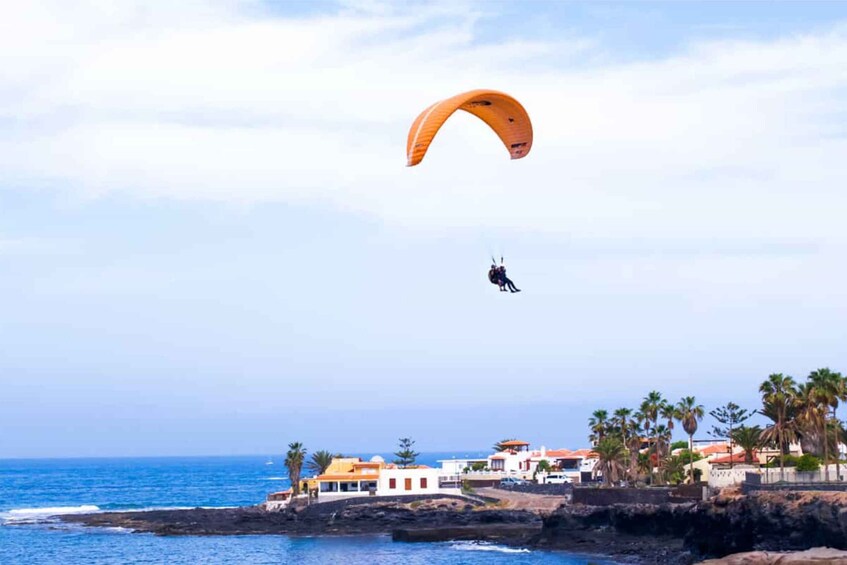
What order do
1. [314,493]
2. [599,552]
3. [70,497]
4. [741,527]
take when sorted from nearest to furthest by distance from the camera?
[741,527]
[599,552]
[314,493]
[70,497]

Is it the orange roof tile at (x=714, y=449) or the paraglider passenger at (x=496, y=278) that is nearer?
the paraglider passenger at (x=496, y=278)

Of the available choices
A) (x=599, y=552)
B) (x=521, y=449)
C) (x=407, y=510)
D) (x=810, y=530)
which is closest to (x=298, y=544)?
(x=407, y=510)

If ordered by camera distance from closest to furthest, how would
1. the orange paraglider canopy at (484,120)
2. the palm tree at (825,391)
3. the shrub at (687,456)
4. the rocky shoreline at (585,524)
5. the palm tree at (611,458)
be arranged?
1. the orange paraglider canopy at (484,120)
2. the rocky shoreline at (585,524)
3. the palm tree at (825,391)
4. the palm tree at (611,458)
5. the shrub at (687,456)

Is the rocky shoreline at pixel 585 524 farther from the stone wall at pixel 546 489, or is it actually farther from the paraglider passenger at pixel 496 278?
the paraglider passenger at pixel 496 278

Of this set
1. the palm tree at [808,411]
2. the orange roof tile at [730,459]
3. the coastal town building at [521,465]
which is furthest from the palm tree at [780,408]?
the coastal town building at [521,465]

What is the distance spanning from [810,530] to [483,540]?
27.5 metres

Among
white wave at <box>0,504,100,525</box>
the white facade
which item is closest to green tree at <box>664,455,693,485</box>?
the white facade

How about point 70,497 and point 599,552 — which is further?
point 70,497

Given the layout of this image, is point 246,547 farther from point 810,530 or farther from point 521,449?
point 521,449

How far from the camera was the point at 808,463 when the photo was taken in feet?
232

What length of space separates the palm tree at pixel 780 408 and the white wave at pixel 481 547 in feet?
52.5

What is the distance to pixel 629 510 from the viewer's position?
→ 7531cm

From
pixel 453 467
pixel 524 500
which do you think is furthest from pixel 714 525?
pixel 453 467

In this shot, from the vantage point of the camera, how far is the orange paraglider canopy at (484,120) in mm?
41656
